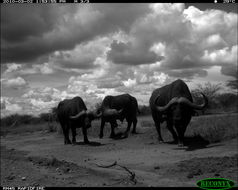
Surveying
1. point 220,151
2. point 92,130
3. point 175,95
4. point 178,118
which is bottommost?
point 92,130

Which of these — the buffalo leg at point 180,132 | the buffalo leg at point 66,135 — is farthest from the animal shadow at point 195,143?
the buffalo leg at point 66,135

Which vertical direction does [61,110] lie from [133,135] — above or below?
above

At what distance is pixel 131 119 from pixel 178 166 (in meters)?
10.9

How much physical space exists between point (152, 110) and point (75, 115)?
4217mm

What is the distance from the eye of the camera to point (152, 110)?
611 inches

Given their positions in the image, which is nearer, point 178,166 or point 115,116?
point 178,166

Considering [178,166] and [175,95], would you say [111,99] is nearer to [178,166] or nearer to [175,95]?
[175,95]

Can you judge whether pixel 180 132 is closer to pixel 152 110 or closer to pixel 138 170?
pixel 152 110

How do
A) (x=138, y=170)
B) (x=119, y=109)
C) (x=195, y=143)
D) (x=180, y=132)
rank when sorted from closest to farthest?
1. (x=138, y=170)
2. (x=180, y=132)
3. (x=195, y=143)
4. (x=119, y=109)

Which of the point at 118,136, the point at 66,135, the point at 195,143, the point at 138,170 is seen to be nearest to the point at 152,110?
the point at 195,143

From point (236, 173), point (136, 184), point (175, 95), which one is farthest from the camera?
point (175, 95)

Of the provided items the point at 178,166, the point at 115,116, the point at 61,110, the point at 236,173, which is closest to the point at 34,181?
the point at 178,166

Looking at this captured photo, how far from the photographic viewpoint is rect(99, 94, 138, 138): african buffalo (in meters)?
18.7

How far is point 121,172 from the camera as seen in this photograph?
8.30m
